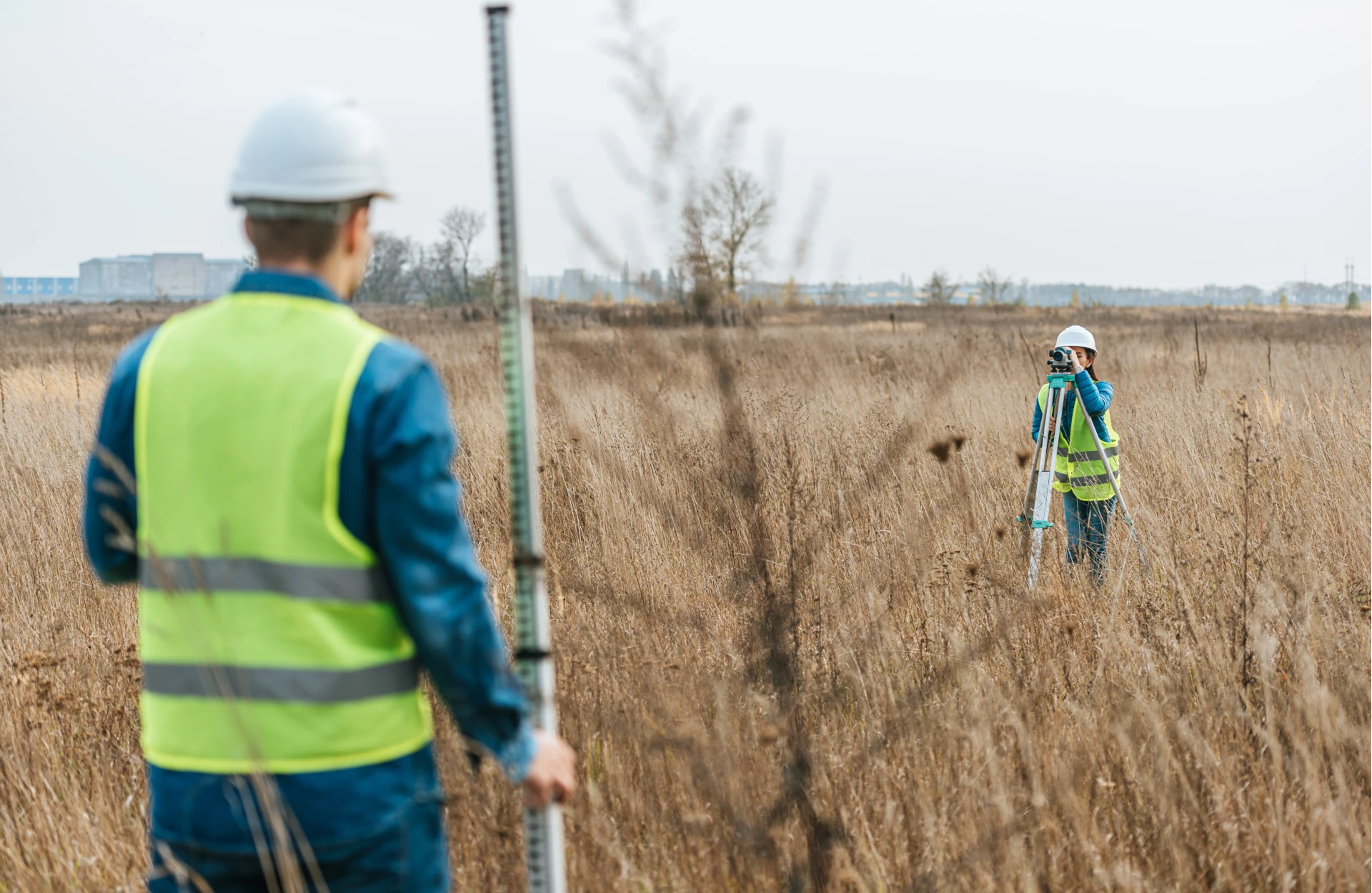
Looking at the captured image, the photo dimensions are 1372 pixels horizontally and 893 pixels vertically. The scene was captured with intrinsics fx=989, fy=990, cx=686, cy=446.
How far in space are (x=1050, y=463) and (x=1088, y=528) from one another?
75 cm

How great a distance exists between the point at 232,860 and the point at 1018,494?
5390 millimetres

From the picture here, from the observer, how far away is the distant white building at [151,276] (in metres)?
151

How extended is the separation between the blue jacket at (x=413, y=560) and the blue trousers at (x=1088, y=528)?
399 cm

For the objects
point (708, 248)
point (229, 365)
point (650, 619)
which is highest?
point (708, 248)

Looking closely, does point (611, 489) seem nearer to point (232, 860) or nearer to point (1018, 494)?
point (1018, 494)

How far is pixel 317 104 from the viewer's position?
4.55ft

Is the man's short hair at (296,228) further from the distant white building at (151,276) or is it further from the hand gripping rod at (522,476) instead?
the distant white building at (151,276)

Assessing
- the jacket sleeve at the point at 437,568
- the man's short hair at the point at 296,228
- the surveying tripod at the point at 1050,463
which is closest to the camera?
the jacket sleeve at the point at 437,568

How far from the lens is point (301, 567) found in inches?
51.8

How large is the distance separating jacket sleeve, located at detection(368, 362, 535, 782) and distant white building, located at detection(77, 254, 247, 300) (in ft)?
516

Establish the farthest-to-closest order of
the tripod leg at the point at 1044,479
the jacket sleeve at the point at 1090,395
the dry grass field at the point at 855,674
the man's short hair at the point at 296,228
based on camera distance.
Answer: the jacket sleeve at the point at 1090,395
the tripod leg at the point at 1044,479
the dry grass field at the point at 855,674
the man's short hair at the point at 296,228

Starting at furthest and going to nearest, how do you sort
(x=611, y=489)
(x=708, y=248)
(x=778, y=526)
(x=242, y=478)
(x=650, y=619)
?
(x=611, y=489) < (x=778, y=526) < (x=650, y=619) < (x=708, y=248) < (x=242, y=478)

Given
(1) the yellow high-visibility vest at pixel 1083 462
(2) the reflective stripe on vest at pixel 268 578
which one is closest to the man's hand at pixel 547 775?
(2) the reflective stripe on vest at pixel 268 578

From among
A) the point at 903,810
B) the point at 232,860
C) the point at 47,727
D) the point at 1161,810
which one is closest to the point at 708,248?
the point at 232,860
